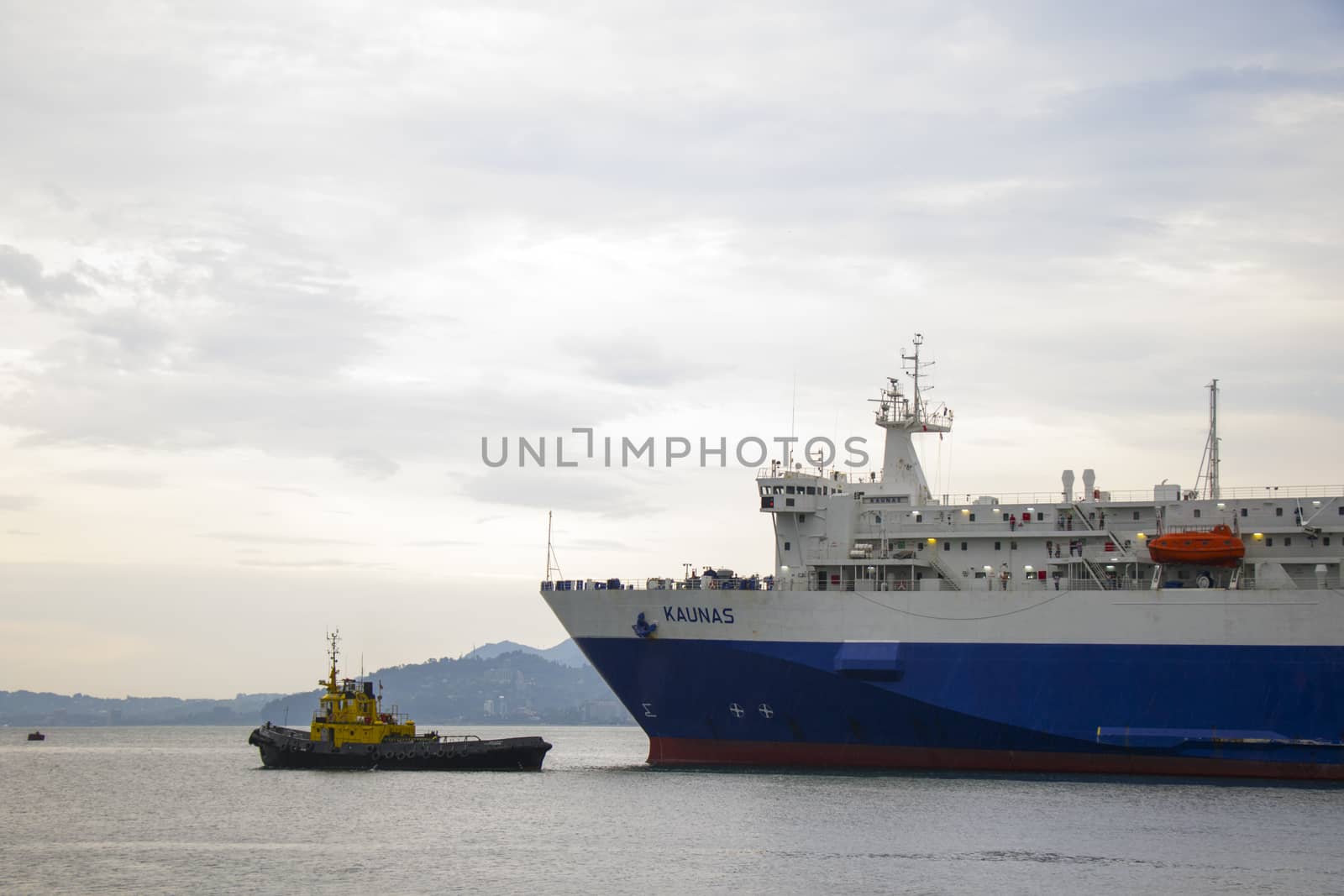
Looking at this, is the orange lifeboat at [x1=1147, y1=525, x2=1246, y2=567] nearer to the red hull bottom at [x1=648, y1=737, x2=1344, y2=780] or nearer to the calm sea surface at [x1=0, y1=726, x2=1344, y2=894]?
the red hull bottom at [x1=648, y1=737, x2=1344, y2=780]

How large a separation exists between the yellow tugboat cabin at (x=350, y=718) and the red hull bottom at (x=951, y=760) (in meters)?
10.2

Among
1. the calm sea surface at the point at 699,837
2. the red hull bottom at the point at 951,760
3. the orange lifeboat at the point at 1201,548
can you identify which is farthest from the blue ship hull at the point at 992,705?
the orange lifeboat at the point at 1201,548

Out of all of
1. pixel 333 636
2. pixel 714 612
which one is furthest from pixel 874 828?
pixel 333 636

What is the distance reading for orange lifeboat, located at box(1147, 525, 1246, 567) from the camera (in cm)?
4509

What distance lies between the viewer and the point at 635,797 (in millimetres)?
44406

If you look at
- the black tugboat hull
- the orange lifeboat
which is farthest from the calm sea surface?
the orange lifeboat

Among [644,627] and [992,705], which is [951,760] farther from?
[644,627]

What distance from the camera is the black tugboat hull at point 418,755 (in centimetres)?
5391

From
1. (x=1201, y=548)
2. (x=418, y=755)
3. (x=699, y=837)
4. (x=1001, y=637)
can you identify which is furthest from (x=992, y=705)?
(x=418, y=755)

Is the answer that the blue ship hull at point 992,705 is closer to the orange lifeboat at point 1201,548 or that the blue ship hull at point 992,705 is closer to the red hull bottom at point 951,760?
the red hull bottom at point 951,760

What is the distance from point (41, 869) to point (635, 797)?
17.0 m

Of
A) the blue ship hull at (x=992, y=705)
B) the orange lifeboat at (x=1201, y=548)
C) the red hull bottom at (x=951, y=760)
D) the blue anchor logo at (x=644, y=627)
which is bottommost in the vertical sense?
the red hull bottom at (x=951, y=760)

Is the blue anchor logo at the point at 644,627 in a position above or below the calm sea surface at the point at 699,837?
above

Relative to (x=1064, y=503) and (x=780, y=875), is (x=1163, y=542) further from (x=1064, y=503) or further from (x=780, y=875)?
(x=780, y=875)
